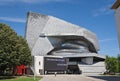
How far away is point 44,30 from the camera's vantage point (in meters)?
112

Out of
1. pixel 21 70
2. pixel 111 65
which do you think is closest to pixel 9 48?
pixel 21 70

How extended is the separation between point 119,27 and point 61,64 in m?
76.0

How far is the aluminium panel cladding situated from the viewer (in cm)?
11025

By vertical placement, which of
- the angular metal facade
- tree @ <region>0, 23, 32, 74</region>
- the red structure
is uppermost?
the angular metal facade

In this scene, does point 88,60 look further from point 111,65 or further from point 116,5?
point 116,5

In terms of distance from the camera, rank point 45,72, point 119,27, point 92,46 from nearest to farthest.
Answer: point 119,27 < point 45,72 < point 92,46

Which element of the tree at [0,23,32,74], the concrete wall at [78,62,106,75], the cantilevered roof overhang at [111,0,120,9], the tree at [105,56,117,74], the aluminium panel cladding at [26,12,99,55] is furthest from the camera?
the aluminium panel cladding at [26,12,99,55]

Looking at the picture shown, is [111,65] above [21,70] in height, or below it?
above

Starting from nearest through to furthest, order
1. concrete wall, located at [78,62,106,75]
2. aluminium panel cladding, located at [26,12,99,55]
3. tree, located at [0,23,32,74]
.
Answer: tree, located at [0,23,32,74]
concrete wall, located at [78,62,106,75]
aluminium panel cladding, located at [26,12,99,55]

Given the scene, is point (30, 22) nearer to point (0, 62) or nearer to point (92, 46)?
point (92, 46)

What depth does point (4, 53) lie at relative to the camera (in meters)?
52.5

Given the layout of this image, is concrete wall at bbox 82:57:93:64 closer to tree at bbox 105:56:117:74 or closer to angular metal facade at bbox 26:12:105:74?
angular metal facade at bbox 26:12:105:74

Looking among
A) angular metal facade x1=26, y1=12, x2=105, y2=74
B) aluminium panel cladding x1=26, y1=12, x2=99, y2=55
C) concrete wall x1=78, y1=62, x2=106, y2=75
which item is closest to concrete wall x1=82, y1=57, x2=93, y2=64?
angular metal facade x1=26, y1=12, x2=105, y2=74

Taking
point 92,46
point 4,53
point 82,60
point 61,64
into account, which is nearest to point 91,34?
point 92,46
